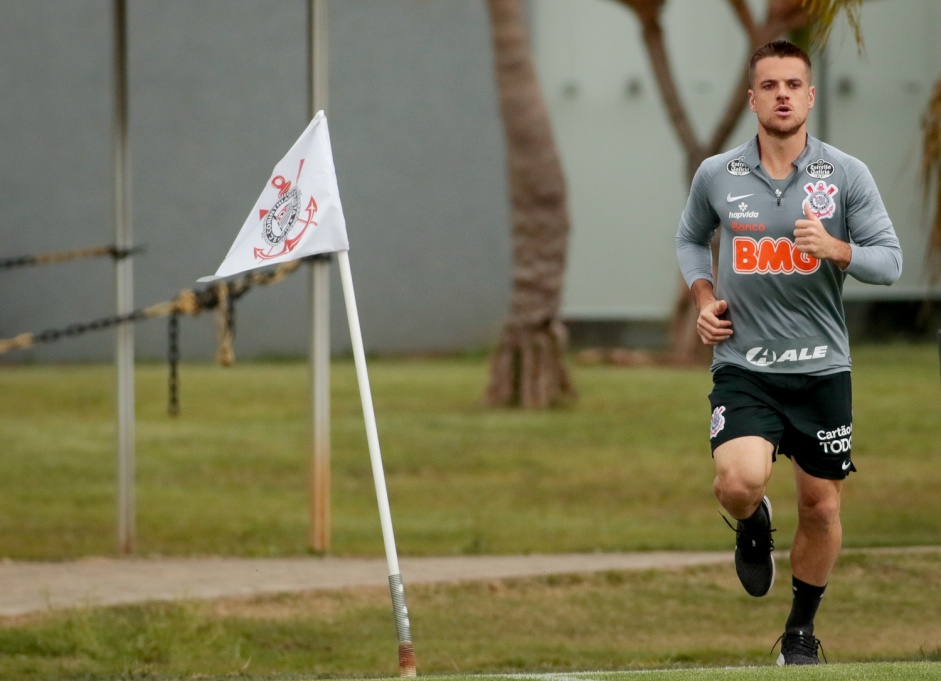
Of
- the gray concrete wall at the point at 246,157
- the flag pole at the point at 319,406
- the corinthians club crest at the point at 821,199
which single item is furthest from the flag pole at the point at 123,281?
the gray concrete wall at the point at 246,157

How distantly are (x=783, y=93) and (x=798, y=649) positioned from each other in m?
1.95

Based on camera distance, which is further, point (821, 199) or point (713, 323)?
point (713, 323)

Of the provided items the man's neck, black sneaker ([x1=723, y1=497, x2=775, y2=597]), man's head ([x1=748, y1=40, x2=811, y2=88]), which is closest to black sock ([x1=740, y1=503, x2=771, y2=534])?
black sneaker ([x1=723, y1=497, x2=775, y2=597])

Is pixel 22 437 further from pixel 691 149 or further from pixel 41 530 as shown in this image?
pixel 691 149

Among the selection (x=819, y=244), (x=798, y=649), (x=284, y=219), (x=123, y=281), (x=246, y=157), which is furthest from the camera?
(x=246, y=157)

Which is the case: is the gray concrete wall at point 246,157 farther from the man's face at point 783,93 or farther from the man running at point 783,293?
the man's face at point 783,93

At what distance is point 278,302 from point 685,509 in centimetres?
1253

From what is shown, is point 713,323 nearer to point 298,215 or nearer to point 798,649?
point 798,649

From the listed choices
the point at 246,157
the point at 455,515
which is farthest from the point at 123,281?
the point at 246,157

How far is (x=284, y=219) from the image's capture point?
5.65 meters

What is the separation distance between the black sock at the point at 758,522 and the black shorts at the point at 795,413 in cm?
24

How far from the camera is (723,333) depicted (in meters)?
5.54

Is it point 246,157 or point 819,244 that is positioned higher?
point 246,157

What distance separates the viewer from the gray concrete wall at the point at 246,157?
22.8 metres
